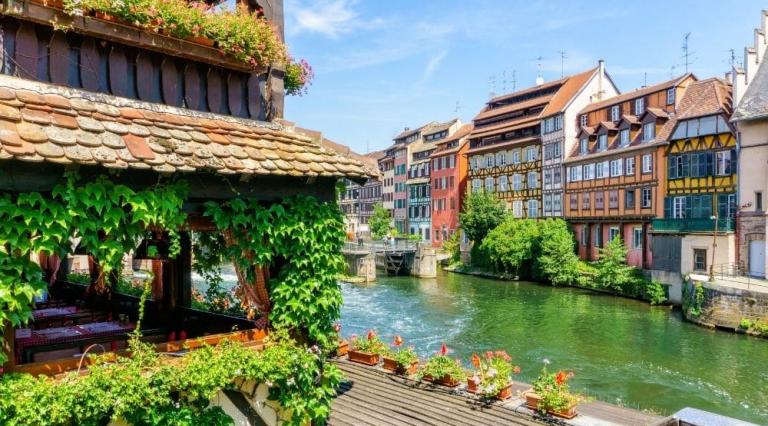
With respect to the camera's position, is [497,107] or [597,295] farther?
[497,107]

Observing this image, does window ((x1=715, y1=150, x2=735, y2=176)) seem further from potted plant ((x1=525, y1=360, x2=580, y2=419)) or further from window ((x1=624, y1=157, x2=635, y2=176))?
potted plant ((x1=525, y1=360, x2=580, y2=419))

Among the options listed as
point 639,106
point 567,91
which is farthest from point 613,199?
point 567,91

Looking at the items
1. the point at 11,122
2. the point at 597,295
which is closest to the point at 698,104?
the point at 597,295

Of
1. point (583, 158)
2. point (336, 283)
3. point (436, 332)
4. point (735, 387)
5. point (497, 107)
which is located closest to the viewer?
point (336, 283)

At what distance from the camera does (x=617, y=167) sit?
38.3 meters

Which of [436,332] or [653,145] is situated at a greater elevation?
[653,145]

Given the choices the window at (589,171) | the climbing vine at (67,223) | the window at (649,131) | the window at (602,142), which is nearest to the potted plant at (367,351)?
the climbing vine at (67,223)

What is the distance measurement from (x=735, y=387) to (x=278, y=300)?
16553 mm

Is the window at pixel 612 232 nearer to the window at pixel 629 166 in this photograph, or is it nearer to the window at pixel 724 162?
the window at pixel 629 166

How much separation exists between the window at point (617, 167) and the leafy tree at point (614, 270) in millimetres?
4873

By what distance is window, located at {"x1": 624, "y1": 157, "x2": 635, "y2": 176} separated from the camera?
1454 inches

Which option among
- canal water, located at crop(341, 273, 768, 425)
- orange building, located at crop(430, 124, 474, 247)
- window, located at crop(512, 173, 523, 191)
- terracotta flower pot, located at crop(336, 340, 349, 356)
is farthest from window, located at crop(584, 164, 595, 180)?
terracotta flower pot, located at crop(336, 340, 349, 356)

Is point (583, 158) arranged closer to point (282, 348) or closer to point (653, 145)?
point (653, 145)

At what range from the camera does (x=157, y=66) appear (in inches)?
249
